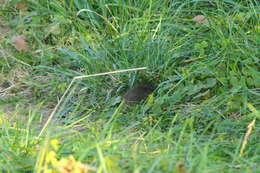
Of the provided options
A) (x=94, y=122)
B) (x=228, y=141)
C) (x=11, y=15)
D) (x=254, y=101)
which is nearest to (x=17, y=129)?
(x=94, y=122)

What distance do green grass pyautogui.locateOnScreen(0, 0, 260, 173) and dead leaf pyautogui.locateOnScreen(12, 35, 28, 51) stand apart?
43mm

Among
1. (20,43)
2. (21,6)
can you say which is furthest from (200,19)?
(21,6)

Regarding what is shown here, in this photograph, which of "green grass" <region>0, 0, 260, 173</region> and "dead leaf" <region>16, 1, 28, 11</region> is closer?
"green grass" <region>0, 0, 260, 173</region>

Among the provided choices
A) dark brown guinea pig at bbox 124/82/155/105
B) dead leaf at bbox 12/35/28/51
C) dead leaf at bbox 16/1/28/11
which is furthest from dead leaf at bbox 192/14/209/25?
dead leaf at bbox 16/1/28/11

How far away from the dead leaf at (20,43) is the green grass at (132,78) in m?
0.04

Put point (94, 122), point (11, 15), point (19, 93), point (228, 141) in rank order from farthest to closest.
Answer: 1. point (11, 15)
2. point (19, 93)
3. point (94, 122)
4. point (228, 141)

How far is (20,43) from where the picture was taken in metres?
4.41

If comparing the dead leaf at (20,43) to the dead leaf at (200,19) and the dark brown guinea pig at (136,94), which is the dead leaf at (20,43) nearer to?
the dark brown guinea pig at (136,94)

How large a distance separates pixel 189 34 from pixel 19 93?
1299mm

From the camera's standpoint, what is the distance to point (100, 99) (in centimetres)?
377

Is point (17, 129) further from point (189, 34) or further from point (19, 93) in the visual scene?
point (189, 34)

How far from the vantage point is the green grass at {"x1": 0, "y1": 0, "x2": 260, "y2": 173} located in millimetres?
2797

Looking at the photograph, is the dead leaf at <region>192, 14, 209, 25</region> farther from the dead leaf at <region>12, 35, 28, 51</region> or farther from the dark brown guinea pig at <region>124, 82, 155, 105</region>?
the dead leaf at <region>12, 35, 28, 51</region>

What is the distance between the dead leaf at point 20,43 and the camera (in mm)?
4375
